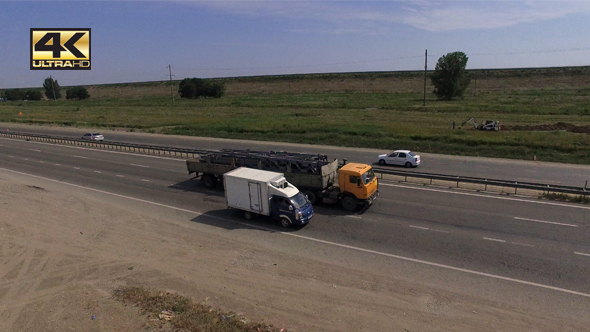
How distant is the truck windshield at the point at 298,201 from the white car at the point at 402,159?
49.8 feet

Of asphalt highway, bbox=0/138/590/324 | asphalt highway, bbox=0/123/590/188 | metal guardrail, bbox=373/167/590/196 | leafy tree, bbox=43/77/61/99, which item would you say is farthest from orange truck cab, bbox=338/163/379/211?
leafy tree, bbox=43/77/61/99

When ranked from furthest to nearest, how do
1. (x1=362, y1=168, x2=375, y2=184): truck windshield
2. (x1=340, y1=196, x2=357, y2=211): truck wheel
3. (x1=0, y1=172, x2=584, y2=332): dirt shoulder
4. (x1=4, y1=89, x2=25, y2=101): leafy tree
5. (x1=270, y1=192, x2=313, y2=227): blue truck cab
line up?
(x1=4, y1=89, x2=25, y2=101): leafy tree
(x1=340, y1=196, x2=357, y2=211): truck wheel
(x1=362, y1=168, x2=375, y2=184): truck windshield
(x1=270, y1=192, x2=313, y2=227): blue truck cab
(x1=0, y1=172, x2=584, y2=332): dirt shoulder

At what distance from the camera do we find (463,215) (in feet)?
62.5

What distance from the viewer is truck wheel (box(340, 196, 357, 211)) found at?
1972 centimetres

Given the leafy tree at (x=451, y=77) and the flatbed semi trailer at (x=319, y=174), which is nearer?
the flatbed semi trailer at (x=319, y=174)

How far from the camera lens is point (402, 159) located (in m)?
31.2

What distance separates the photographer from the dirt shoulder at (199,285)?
1093cm

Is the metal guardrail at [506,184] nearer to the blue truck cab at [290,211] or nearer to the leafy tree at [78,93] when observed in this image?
the blue truck cab at [290,211]

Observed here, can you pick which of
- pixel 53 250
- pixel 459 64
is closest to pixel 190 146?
pixel 53 250

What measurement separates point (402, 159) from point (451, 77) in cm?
7651

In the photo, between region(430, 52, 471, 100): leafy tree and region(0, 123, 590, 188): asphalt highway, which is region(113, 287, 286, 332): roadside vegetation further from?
region(430, 52, 471, 100): leafy tree

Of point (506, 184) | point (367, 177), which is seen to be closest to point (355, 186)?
point (367, 177)

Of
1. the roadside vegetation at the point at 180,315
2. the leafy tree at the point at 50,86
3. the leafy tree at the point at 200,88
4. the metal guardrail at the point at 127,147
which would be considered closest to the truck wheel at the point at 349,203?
the roadside vegetation at the point at 180,315

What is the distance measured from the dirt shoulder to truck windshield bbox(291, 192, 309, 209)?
2.81m
